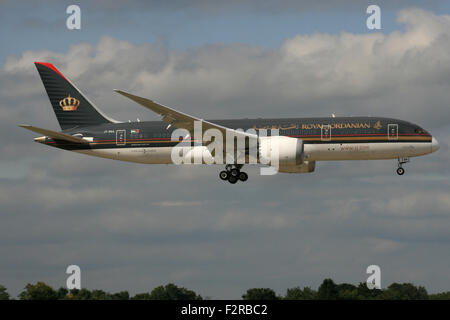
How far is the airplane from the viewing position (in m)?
55.9

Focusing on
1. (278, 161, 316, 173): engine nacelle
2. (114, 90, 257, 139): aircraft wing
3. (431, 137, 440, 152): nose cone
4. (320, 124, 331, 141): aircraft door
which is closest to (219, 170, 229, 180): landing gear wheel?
(114, 90, 257, 139): aircraft wing

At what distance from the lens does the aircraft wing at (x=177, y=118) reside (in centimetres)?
4994

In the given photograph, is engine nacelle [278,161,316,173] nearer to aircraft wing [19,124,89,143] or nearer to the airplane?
the airplane

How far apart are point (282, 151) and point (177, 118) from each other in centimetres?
808

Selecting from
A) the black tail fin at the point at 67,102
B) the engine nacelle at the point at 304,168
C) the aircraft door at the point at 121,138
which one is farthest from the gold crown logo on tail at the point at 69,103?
the engine nacelle at the point at 304,168

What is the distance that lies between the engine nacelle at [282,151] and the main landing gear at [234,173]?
3.76m

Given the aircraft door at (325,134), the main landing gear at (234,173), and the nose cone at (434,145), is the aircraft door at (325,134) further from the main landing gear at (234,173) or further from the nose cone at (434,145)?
the nose cone at (434,145)

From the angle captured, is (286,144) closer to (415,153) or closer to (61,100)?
(415,153)

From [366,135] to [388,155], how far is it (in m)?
2.38

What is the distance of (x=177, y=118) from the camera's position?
53688mm
